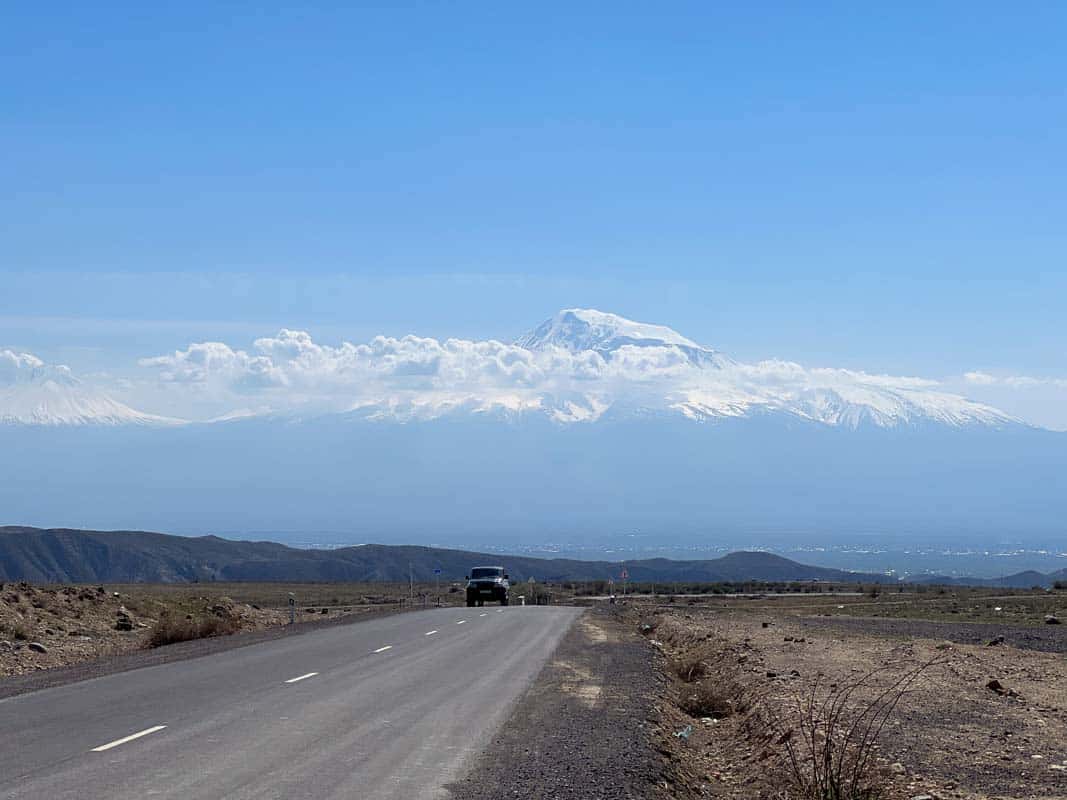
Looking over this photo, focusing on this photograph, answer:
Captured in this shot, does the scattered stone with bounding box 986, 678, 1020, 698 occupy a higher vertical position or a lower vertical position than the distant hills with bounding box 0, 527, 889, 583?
lower

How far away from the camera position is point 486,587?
179ft

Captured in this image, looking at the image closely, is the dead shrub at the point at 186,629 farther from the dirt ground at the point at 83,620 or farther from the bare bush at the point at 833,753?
the bare bush at the point at 833,753

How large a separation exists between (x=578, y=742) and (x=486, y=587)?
41.2m

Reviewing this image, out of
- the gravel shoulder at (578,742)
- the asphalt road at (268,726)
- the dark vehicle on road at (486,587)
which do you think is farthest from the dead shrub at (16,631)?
the dark vehicle on road at (486,587)

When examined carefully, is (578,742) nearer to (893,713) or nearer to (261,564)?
(893,713)

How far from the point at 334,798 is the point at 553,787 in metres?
1.96

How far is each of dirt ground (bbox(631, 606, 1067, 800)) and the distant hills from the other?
92.3 meters

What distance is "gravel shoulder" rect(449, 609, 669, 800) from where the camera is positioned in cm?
1112

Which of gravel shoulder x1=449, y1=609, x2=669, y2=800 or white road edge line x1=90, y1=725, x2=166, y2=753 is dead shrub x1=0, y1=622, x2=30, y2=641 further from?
white road edge line x1=90, y1=725, x2=166, y2=753

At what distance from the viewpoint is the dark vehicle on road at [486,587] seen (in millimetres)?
54312

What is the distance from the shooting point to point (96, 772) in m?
11.4

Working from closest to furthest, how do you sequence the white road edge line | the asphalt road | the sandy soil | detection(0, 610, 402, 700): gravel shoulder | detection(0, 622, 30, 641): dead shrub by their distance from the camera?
1. the asphalt road
2. the white road edge line
3. detection(0, 610, 402, 700): gravel shoulder
4. the sandy soil
5. detection(0, 622, 30, 641): dead shrub

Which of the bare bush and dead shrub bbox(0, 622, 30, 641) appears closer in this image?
the bare bush

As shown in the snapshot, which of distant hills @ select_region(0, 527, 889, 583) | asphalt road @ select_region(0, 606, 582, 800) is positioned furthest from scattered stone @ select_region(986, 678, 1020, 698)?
distant hills @ select_region(0, 527, 889, 583)
